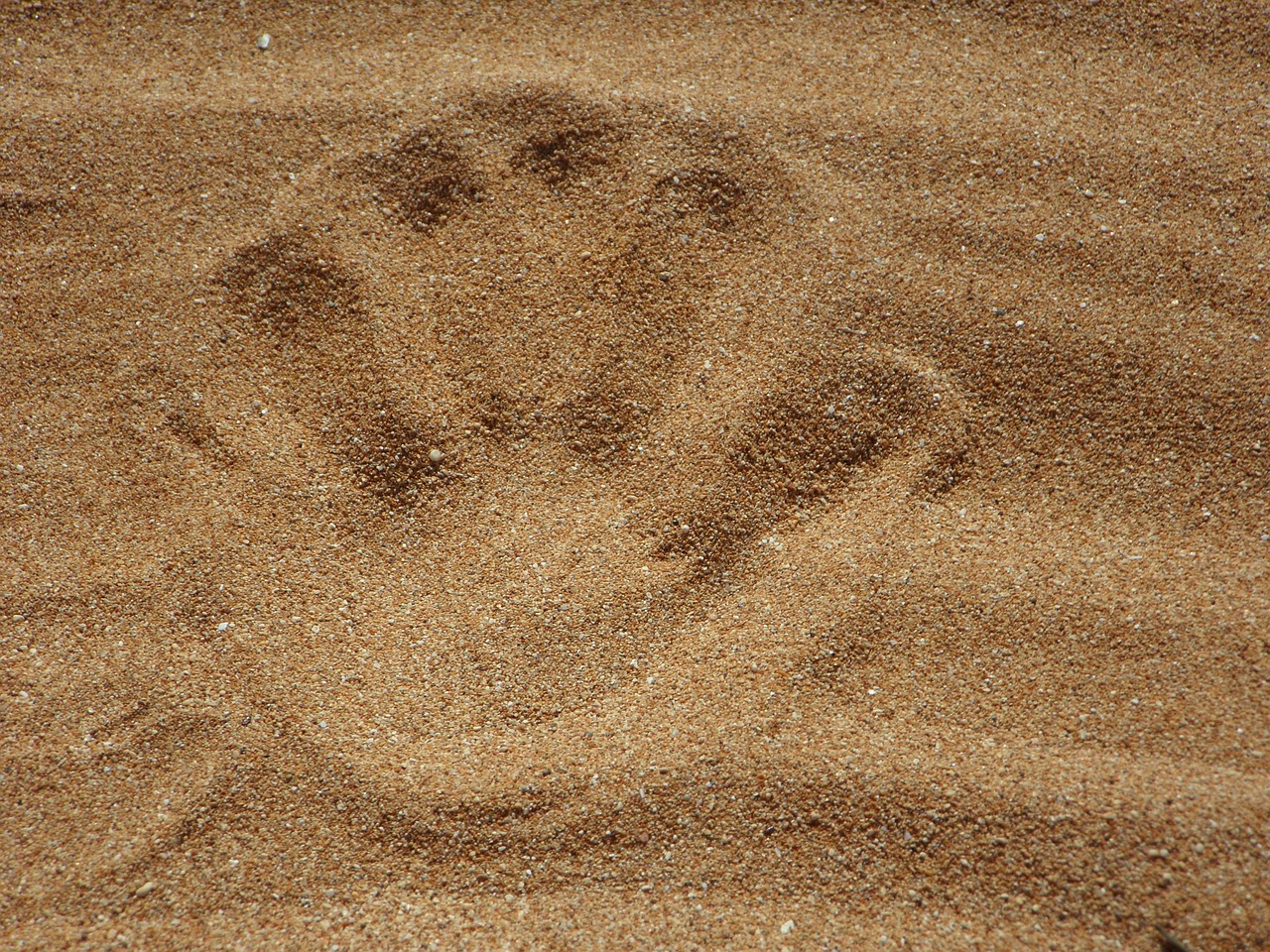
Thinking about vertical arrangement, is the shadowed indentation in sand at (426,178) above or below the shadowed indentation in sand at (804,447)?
above

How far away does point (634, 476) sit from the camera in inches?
71.6

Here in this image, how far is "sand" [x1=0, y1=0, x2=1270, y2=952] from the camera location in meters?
1.52

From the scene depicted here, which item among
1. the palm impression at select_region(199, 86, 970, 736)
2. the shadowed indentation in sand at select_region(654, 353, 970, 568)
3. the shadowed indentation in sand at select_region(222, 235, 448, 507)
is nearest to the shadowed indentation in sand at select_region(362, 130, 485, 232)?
the palm impression at select_region(199, 86, 970, 736)

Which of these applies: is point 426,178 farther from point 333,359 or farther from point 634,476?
point 634,476

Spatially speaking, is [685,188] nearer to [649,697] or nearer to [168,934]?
[649,697]

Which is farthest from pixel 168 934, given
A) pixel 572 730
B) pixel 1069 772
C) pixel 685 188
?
pixel 685 188

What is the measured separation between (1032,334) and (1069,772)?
2.79 feet

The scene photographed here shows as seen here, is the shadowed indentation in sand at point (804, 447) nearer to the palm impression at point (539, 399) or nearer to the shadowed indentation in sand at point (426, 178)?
the palm impression at point (539, 399)

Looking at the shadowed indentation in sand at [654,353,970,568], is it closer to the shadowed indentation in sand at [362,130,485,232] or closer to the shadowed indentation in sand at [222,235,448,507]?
the shadowed indentation in sand at [222,235,448,507]

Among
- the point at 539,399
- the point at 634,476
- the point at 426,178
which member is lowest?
the point at 634,476

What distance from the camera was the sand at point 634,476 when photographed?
1519 millimetres

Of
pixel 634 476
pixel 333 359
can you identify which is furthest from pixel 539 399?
pixel 333 359

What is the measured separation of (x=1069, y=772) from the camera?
151 centimetres

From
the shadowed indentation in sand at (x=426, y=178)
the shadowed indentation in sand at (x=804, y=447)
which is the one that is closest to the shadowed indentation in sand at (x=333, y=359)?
the shadowed indentation in sand at (x=426, y=178)
